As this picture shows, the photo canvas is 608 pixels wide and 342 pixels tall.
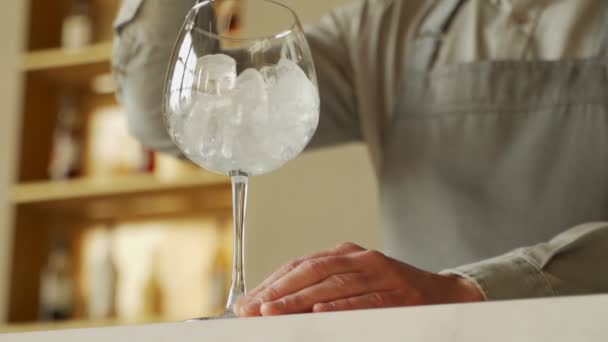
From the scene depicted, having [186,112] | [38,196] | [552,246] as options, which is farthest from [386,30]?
[38,196]

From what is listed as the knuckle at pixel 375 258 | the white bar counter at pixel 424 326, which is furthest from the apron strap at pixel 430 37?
the white bar counter at pixel 424 326

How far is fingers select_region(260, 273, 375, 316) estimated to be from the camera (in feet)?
1.52

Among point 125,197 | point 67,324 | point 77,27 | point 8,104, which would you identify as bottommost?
point 67,324

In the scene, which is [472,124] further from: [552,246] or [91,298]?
[91,298]

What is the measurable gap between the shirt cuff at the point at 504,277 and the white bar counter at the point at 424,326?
0.84 ft

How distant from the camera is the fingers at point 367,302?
48 cm

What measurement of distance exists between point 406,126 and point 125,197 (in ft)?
A: 4.11

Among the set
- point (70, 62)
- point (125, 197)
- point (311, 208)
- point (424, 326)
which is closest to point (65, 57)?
point (70, 62)

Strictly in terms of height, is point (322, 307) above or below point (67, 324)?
above

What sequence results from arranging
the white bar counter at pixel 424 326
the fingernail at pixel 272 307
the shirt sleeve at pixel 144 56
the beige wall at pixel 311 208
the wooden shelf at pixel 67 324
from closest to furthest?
1. the white bar counter at pixel 424 326
2. the fingernail at pixel 272 307
3. the shirt sleeve at pixel 144 56
4. the beige wall at pixel 311 208
5. the wooden shelf at pixel 67 324

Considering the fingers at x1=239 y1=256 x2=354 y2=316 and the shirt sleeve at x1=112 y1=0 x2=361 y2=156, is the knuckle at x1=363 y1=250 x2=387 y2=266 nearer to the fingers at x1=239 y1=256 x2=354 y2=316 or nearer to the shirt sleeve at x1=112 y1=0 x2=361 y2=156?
the fingers at x1=239 y1=256 x2=354 y2=316

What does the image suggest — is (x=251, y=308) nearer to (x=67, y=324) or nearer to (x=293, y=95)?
(x=293, y=95)

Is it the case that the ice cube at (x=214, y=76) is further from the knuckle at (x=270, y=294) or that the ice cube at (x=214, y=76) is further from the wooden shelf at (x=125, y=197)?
the wooden shelf at (x=125, y=197)

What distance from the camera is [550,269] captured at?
2.21 feet
